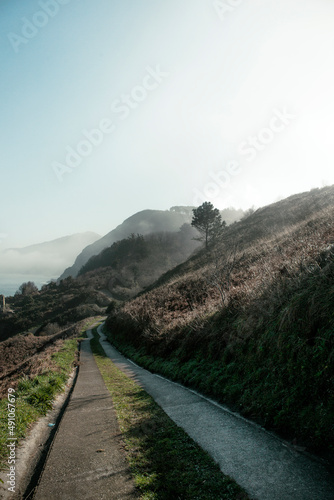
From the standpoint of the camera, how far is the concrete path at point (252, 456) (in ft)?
11.3

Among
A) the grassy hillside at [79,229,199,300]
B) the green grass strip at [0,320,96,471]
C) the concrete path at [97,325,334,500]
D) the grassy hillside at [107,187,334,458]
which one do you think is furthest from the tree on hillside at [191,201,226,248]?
the concrete path at [97,325,334,500]

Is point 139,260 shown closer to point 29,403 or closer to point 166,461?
point 29,403

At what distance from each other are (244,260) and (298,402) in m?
16.3

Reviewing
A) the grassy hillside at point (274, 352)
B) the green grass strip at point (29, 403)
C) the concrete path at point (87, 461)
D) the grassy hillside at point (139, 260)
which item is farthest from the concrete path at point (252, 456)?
the grassy hillside at point (139, 260)

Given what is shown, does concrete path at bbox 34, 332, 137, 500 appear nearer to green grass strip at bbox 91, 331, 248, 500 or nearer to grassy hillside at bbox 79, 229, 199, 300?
green grass strip at bbox 91, 331, 248, 500

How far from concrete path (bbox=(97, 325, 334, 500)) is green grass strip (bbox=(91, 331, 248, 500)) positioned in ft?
0.66

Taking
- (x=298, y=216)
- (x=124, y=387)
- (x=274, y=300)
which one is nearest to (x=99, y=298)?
(x=298, y=216)

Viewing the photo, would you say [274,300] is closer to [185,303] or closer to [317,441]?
[317,441]

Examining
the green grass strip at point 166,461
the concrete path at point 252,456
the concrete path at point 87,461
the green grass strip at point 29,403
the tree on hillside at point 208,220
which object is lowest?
the concrete path at point 252,456

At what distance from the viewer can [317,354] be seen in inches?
196

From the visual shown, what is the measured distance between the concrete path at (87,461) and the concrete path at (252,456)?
4.99ft

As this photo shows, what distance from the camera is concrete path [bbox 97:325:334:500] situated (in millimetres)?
3454

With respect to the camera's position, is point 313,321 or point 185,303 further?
point 185,303

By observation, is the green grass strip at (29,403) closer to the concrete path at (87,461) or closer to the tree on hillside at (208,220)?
the concrete path at (87,461)
